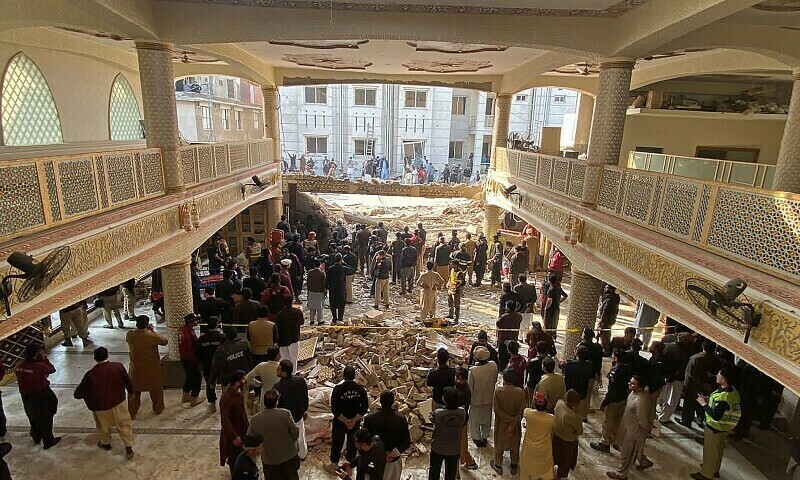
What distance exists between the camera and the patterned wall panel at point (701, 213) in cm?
486

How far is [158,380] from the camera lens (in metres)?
6.28

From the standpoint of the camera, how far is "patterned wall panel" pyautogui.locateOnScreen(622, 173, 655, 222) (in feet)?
19.7

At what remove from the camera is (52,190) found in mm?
4676

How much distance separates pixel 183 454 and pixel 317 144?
2772 centimetres

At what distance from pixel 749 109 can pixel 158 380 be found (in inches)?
611

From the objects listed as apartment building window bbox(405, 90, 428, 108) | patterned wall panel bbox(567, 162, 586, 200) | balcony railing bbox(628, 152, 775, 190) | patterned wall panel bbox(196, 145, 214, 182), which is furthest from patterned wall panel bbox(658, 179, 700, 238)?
apartment building window bbox(405, 90, 428, 108)

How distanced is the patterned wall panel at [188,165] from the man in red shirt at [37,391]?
11.1ft

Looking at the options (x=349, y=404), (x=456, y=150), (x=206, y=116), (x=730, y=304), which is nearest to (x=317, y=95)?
(x=206, y=116)

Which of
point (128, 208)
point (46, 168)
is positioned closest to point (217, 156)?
point (128, 208)

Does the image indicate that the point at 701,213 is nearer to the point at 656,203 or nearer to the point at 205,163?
the point at 656,203

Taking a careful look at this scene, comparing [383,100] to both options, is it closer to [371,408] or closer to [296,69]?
[296,69]

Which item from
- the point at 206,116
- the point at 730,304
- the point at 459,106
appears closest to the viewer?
the point at 730,304

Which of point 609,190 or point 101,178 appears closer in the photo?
point 101,178

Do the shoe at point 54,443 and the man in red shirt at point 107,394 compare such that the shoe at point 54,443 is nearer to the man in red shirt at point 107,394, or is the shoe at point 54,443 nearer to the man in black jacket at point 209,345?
the man in red shirt at point 107,394
